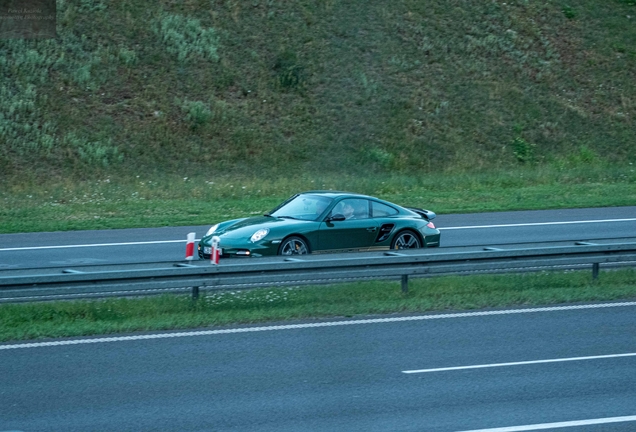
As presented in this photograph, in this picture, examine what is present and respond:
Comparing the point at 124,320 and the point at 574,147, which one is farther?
the point at 574,147

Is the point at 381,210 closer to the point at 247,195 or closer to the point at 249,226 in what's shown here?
the point at 249,226

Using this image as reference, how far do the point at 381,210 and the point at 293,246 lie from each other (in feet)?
6.27

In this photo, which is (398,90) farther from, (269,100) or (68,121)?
(68,121)

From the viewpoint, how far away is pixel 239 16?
36.8m

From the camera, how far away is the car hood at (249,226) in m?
13.6

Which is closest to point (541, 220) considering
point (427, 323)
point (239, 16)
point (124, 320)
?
point (427, 323)

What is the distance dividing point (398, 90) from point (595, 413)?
28795mm

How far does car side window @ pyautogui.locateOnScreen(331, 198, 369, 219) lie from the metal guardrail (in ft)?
7.45

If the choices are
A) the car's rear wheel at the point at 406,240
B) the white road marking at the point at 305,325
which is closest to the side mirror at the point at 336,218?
the car's rear wheel at the point at 406,240

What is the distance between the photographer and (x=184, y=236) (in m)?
18.7

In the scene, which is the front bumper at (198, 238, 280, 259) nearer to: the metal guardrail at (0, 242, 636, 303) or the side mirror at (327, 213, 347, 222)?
the side mirror at (327, 213, 347, 222)

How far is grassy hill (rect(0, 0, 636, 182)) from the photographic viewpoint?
97.9 feet

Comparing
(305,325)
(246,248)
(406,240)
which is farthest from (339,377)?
(406,240)

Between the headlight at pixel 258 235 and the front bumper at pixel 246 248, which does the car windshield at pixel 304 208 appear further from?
the front bumper at pixel 246 248
